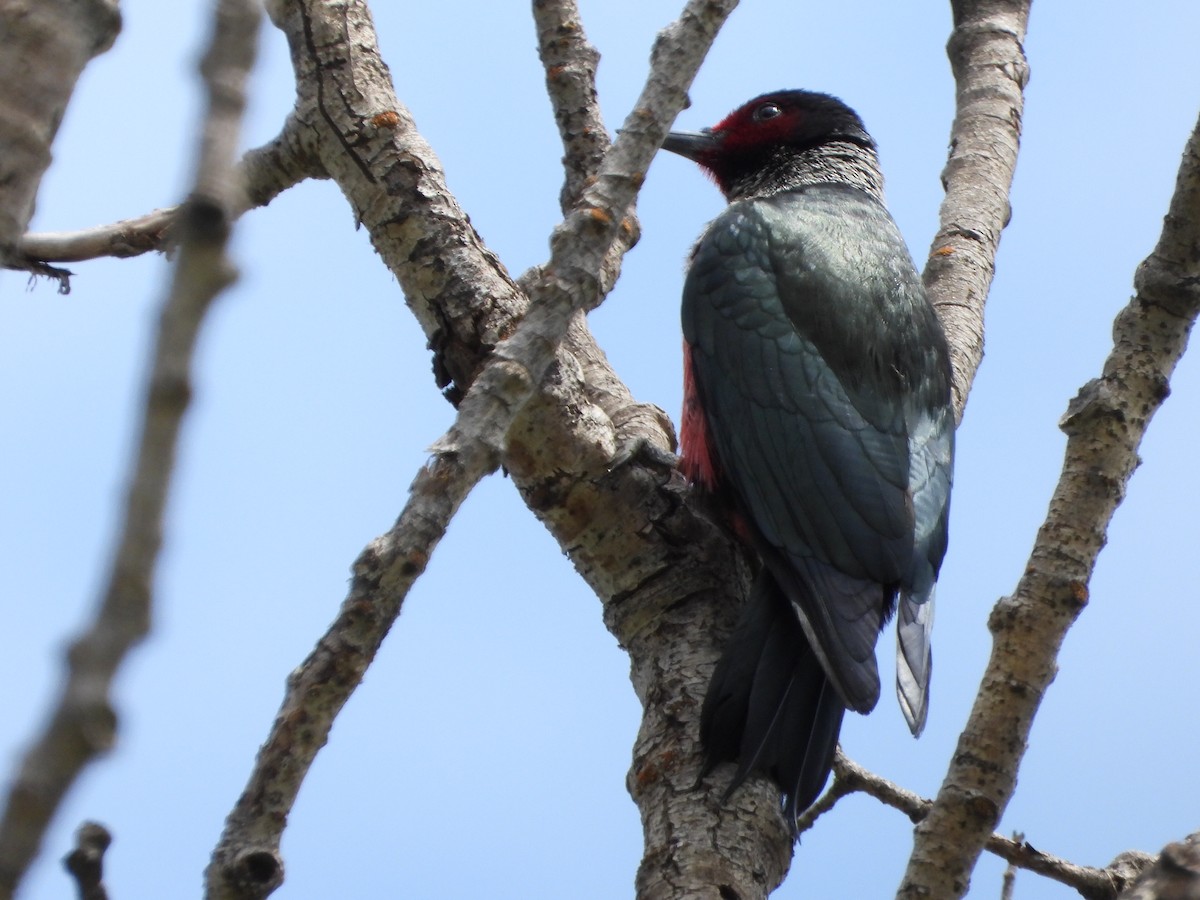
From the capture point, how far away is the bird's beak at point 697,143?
5.63 m

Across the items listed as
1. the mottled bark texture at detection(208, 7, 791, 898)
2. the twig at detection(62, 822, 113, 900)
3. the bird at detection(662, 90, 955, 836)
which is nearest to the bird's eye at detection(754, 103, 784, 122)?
the bird at detection(662, 90, 955, 836)

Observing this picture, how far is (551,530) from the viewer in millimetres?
3355

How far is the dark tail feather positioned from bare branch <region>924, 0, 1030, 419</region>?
1247 mm

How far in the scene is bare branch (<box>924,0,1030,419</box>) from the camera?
434cm

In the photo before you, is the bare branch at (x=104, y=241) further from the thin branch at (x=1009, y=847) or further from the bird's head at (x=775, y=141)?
the bird's head at (x=775, y=141)

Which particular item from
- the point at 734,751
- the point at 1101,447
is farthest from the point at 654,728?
the point at 1101,447

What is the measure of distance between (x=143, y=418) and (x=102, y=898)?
55 cm

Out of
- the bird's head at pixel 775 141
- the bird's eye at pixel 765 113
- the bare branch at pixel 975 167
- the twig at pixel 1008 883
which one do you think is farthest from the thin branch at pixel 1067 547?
the bird's eye at pixel 765 113

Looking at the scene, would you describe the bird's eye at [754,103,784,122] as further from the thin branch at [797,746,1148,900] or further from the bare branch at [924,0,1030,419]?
the thin branch at [797,746,1148,900]

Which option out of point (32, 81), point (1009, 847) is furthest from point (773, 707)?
point (32, 81)

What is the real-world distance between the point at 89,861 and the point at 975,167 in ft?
12.3

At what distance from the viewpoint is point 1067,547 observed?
2.47 meters

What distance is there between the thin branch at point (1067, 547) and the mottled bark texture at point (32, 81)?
149 cm

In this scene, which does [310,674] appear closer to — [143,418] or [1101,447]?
[143,418]
